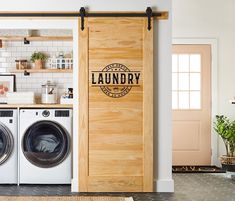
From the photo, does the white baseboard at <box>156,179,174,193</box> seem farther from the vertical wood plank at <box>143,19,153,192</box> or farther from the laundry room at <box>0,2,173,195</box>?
the vertical wood plank at <box>143,19,153,192</box>

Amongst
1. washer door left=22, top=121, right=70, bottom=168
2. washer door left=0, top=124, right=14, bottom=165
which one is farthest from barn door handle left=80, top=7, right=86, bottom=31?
washer door left=0, top=124, right=14, bottom=165

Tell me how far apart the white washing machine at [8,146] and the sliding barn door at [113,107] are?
0.94 metres

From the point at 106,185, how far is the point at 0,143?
1.47 meters

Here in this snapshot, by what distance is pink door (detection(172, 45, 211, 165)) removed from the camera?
25.3 feet

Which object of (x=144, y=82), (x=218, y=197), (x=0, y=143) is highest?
(x=144, y=82)

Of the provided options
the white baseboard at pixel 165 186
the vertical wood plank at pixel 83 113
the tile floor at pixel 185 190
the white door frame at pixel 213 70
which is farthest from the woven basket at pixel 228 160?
the vertical wood plank at pixel 83 113

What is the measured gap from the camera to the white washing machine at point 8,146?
19.5 feet

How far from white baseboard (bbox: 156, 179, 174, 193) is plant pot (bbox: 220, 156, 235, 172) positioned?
4.87 ft

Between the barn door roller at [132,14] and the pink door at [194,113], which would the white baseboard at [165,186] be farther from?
the pink door at [194,113]

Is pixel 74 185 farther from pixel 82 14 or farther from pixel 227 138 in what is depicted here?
pixel 227 138

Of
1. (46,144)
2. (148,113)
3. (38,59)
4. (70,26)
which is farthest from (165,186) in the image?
(38,59)

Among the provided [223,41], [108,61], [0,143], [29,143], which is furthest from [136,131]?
[223,41]

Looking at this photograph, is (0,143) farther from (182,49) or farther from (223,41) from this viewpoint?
(223,41)

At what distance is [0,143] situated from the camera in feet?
19.7
